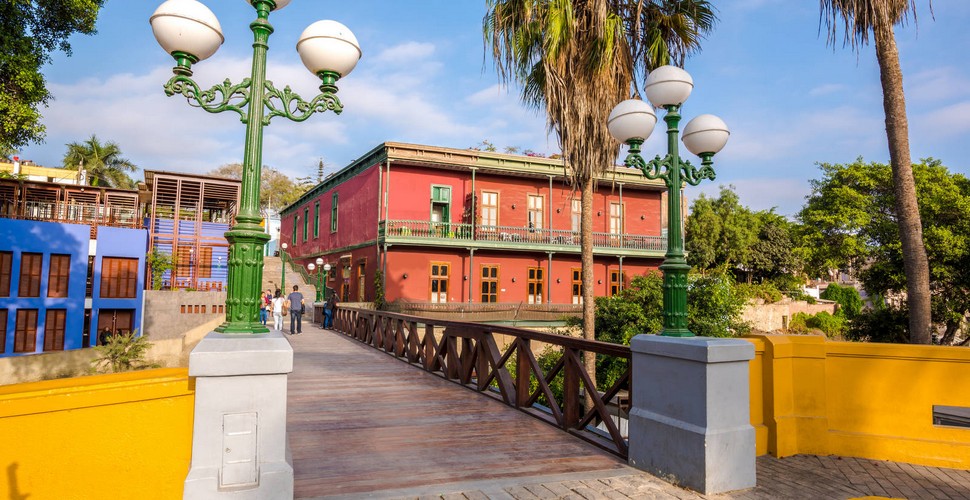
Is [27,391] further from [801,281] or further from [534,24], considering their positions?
[801,281]

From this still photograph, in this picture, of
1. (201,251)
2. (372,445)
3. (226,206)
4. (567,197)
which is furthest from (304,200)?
(372,445)

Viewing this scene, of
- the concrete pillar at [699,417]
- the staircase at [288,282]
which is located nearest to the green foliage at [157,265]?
the staircase at [288,282]

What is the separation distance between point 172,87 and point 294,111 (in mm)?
849

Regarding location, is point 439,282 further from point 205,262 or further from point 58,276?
point 58,276

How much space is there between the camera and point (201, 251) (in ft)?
81.4

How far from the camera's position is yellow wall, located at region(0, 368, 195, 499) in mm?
2762

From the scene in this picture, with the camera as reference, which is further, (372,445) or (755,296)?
(755,296)

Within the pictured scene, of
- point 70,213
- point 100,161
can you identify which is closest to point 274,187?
point 100,161

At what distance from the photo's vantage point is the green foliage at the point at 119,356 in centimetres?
1526

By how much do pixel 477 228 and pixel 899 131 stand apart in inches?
705

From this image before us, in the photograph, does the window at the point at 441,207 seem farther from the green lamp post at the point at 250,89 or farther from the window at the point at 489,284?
the green lamp post at the point at 250,89

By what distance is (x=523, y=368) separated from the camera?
671 cm

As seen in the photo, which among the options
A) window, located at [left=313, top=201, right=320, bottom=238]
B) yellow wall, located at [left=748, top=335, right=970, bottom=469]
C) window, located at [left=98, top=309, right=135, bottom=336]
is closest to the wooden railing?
yellow wall, located at [left=748, top=335, right=970, bottom=469]

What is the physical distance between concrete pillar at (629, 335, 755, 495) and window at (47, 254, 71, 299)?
23.3 meters
